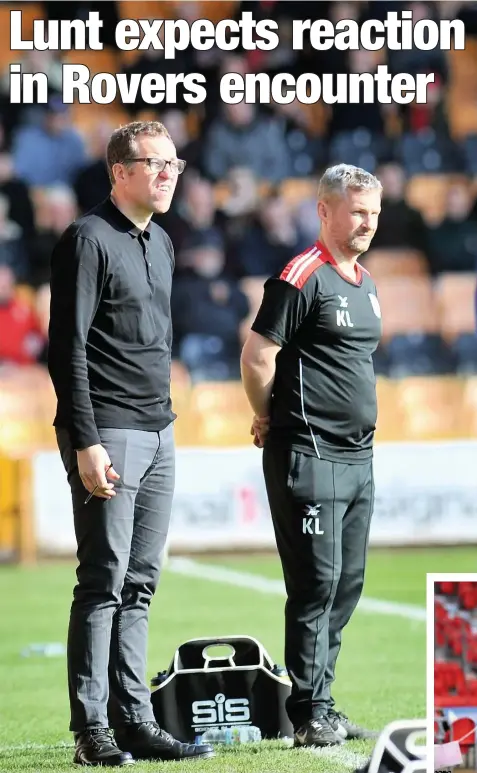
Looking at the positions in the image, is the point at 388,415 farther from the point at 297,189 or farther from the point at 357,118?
the point at 357,118

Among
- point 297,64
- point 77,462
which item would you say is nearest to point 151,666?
point 77,462

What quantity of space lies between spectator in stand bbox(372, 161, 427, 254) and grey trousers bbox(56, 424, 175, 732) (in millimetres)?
9068

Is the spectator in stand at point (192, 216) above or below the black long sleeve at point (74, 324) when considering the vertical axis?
above

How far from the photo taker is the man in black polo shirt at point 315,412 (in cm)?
464

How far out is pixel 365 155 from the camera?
1347 cm

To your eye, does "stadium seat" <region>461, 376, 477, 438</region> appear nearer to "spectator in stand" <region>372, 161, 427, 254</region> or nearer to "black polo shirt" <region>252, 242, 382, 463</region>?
"spectator in stand" <region>372, 161, 427, 254</region>

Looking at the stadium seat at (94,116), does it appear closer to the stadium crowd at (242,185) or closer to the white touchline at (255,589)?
the stadium crowd at (242,185)

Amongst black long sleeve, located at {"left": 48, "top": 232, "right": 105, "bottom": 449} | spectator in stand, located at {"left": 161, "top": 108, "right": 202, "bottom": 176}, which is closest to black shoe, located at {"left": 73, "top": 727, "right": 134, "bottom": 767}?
black long sleeve, located at {"left": 48, "top": 232, "right": 105, "bottom": 449}

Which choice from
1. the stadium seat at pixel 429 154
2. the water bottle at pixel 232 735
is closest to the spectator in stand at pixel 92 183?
the stadium seat at pixel 429 154

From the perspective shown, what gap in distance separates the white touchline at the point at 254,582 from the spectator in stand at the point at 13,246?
3.78 metres

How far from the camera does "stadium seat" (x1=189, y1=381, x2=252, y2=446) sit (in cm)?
1095

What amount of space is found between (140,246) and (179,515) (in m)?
6.16

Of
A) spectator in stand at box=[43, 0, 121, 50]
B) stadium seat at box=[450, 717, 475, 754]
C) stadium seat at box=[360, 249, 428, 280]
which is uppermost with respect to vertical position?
spectator in stand at box=[43, 0, 121, 50]

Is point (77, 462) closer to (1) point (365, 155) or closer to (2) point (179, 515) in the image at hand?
(2) point (179, 515)
